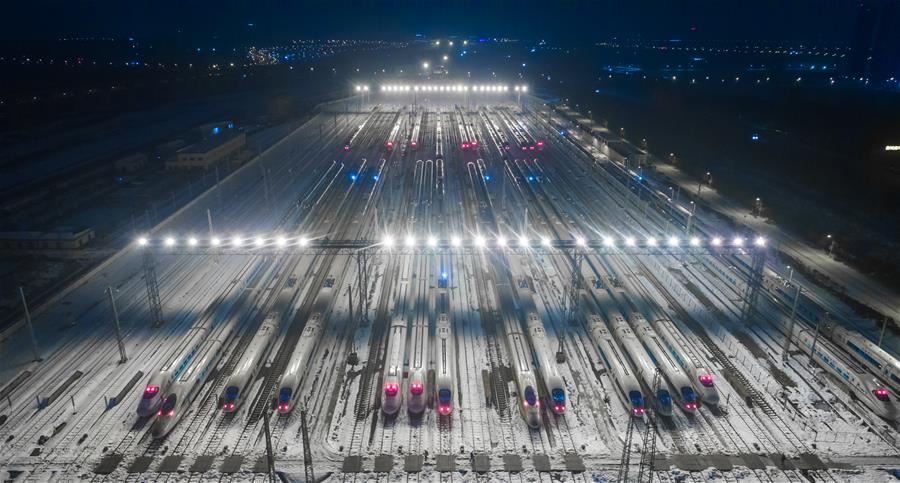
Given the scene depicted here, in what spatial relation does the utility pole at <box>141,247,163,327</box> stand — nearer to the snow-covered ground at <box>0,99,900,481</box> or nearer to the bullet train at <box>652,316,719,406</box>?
the snow-covered ground at <box>0,99,900,481</box>

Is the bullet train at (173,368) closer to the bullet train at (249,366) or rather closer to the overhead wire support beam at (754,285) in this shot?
the bullet train at (249,366)

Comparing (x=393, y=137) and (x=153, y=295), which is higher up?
(x=393, y=137)

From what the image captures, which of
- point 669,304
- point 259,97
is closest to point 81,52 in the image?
point 259,97

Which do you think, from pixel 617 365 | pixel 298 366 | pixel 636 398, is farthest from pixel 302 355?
pixel 636 398

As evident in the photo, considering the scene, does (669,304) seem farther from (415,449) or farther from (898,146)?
(898,146)

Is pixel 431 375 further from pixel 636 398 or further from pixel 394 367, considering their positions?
pixel 636 398

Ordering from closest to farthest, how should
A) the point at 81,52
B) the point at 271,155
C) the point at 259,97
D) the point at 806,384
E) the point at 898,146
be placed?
the point at 806,384 → the point at 898,146 → the point at 271,155 → the point at 259,97 → the point at 81,52
